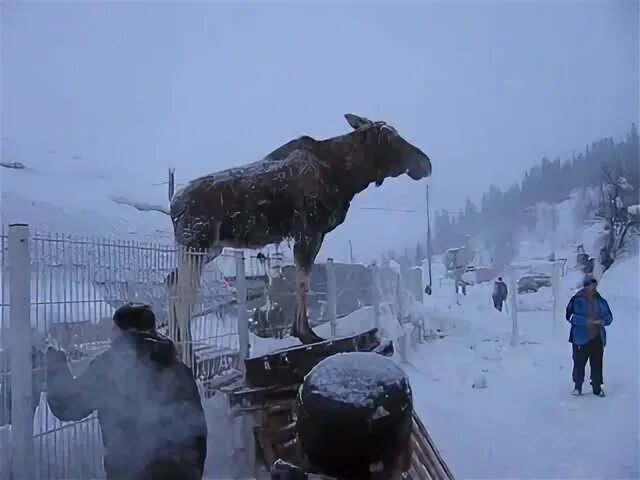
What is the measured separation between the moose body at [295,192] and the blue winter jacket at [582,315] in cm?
57

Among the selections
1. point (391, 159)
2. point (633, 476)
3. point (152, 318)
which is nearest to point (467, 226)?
point (391, 159)

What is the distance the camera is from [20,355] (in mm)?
1300

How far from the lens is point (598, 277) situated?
72.2 inches

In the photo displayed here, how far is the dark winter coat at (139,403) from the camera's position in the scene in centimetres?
102

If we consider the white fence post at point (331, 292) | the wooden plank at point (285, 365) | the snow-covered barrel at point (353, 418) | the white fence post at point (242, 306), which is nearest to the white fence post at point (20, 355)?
the wooden plank at point (285, 365)

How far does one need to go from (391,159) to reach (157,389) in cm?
91

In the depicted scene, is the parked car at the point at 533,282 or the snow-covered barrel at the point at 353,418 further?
the parked car at the point at 533,282

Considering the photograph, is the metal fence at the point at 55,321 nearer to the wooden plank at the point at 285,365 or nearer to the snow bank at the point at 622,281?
the wooden plank at the point at 285,365

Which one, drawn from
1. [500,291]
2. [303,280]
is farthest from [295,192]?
[500,291]

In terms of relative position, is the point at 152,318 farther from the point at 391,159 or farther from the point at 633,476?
the point at 633,476

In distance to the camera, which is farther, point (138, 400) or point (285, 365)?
point (285, 365)

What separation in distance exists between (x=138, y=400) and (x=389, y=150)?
3.08 ft

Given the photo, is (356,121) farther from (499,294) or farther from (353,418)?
(353,418)

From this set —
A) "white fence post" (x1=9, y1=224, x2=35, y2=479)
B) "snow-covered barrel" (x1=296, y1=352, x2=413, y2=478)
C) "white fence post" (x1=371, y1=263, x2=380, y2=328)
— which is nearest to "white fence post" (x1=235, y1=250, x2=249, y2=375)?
"white fence post" (x1=371, y1=263, x2=380, y2=328)
